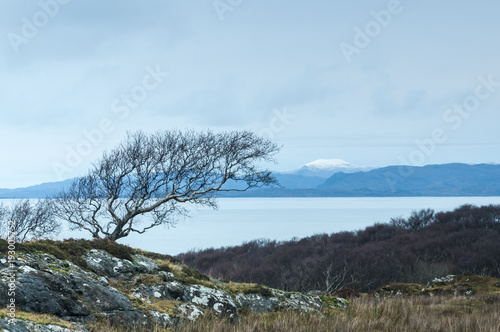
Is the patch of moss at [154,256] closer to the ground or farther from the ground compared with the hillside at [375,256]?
farther from the ground

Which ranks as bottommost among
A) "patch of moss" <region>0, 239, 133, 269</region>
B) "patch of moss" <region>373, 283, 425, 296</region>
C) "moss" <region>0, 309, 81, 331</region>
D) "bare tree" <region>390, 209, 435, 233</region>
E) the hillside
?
the hillside

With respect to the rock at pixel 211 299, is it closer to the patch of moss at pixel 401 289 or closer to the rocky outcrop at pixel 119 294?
the rocky outcrop at pixel 119 294

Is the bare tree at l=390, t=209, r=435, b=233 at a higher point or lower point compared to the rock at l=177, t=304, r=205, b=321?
lower

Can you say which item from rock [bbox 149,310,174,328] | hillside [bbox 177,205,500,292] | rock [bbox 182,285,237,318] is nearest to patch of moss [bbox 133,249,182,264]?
rock [bbox 182,285,237,318]

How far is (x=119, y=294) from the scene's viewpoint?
7168mm

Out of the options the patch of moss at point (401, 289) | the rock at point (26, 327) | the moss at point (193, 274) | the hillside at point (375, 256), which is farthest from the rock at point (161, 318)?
the hillside at point (375, 256)

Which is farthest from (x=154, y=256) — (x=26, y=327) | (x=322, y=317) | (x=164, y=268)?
(x=26, y=327)

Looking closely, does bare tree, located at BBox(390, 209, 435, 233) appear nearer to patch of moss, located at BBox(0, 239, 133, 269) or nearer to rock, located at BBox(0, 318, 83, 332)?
patch of moss, located at BBox(0, 239, 133, 269)

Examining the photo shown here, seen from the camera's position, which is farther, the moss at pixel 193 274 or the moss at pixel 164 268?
the moss at pixel 193 274

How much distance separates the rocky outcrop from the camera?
5.95m

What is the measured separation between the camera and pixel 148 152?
84.0 ft

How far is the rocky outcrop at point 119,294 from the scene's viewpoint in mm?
5945

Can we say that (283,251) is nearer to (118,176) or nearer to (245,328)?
(118,176)

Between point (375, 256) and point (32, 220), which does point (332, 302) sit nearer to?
point (375, 256)
